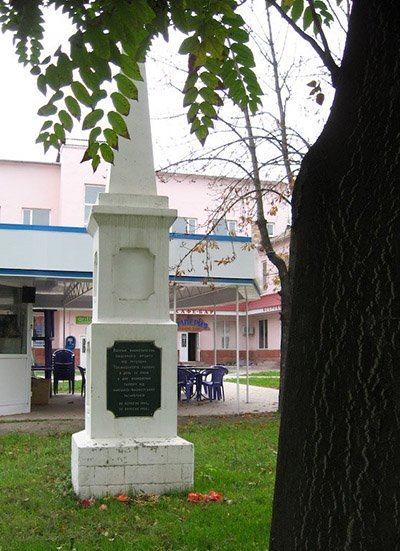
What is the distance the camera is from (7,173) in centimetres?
3228

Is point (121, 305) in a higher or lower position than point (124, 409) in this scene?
higher

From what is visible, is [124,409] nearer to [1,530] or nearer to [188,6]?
[1,530]

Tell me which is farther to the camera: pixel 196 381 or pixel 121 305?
pixel 196 381

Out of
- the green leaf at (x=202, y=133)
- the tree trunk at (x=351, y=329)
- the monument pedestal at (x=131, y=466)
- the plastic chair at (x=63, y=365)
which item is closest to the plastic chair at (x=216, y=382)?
the plastic chair at (x=63, y=365)

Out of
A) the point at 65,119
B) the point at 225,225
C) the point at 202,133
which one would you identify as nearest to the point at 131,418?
the point at 202,133

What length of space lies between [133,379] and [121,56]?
3950mm

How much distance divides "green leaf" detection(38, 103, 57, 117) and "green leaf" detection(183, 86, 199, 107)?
102 centimetres

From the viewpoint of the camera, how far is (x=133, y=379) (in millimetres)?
6754

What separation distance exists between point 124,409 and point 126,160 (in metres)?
2.71

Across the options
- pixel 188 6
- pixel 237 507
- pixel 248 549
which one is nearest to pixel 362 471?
pixel 248 549

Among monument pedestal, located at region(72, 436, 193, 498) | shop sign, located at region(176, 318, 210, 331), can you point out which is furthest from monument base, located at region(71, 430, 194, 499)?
shop sign, located at region(176, 318, 210, 331)

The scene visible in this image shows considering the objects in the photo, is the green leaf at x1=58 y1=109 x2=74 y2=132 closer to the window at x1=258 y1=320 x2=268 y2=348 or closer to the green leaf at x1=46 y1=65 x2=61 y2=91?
the green leaf at x1=46 y1=65 x2=61 y2=91

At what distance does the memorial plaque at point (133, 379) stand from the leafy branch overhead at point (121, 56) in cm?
273

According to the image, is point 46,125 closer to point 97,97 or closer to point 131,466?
point 97,97
